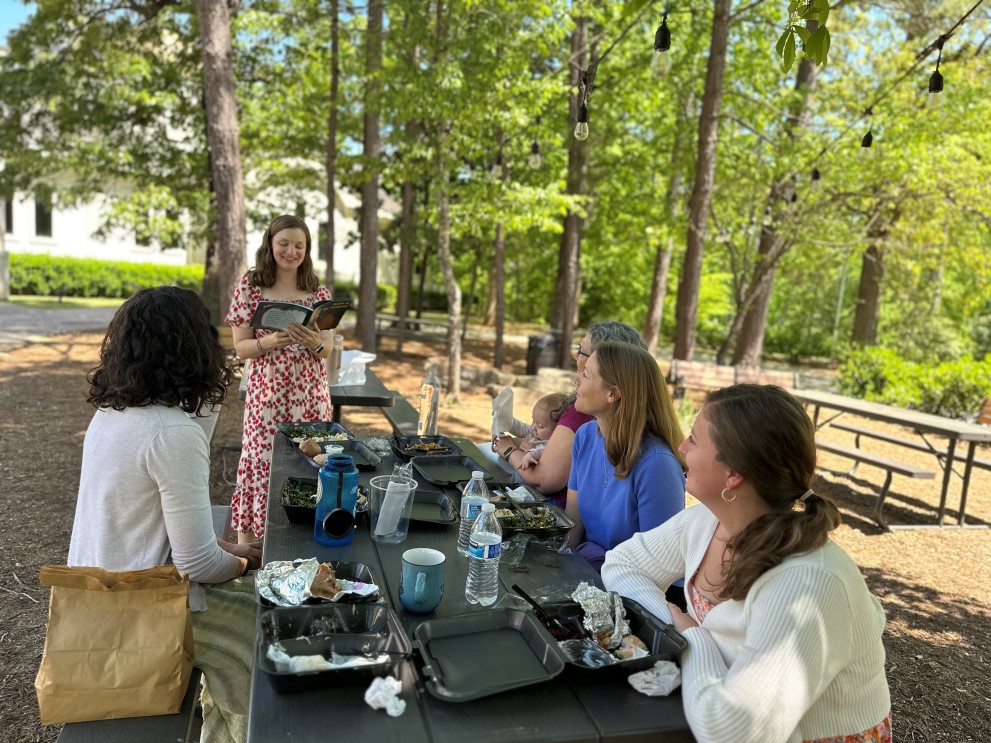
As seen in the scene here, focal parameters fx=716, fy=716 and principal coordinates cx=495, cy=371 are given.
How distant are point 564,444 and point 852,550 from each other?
345 centimetres

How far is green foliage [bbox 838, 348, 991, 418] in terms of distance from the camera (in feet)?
34.4

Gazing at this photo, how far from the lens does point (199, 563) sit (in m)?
2.15

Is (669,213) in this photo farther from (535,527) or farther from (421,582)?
(421,582)

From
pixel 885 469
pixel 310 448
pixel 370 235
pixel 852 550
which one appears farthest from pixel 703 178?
pixel 310 448

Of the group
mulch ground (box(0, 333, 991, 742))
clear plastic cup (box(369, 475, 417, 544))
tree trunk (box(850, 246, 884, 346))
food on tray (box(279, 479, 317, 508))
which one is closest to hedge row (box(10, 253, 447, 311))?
mulch ground (box(0, 333, 991, 742))

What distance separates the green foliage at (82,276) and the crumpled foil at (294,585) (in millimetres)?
18097

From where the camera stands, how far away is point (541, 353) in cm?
1212

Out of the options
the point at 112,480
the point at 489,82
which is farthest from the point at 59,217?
the point at 112,480

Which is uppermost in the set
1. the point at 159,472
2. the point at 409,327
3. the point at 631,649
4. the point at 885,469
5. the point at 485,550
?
the point at 159,472

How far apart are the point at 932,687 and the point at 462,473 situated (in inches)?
103

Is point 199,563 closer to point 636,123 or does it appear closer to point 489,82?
point 489,82

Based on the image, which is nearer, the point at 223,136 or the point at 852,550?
the point at 852,550

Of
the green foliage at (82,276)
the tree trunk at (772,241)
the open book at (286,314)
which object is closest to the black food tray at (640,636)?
the open book at (286,314)

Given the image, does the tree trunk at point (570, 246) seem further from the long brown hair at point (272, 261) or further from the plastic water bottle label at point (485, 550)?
the plastic water bottle label at point (485, 550)
